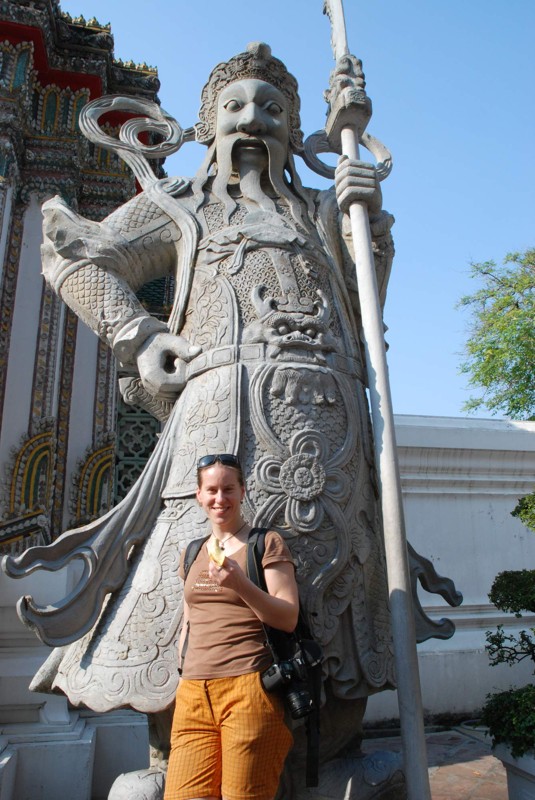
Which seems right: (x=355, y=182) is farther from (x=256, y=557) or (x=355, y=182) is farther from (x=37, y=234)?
(x=37, y=234)

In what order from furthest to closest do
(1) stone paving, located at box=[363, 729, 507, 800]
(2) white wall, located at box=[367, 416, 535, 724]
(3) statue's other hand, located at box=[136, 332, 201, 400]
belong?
(2) white wall, located at box=[367, 416, 535, 724] → (1) stone paving, located at box=[363, 729, 507, 800] → (3) statue's other hand, located at box=[136, 332, 201, 400]

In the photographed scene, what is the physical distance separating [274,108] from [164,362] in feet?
4.33

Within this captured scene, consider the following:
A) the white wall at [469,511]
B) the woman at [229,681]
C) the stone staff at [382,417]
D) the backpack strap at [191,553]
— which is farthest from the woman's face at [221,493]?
the white wall at [469,511]

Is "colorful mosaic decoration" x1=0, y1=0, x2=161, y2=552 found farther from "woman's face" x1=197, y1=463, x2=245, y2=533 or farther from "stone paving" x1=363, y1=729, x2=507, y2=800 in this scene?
"woman's face" x1=197, y1=463, x2=245, y2=533

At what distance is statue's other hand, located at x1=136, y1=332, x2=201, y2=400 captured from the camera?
2.39m

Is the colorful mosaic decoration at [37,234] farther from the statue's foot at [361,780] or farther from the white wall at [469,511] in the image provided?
the statue's foot at [361,780]

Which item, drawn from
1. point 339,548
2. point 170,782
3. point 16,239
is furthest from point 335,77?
point 16,239

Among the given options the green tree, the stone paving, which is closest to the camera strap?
the stone paving

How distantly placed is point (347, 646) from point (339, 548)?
32cm

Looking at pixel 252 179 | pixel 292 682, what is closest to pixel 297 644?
pixel 292 682

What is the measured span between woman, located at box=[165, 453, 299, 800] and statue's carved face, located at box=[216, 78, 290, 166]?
1740 millimetres

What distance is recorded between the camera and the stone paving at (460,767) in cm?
288

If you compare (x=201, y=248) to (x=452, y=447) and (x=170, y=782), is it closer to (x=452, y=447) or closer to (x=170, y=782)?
(x=170, y=782)

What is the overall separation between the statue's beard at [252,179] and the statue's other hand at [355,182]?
0.84ft
